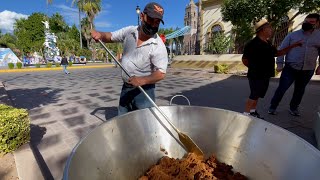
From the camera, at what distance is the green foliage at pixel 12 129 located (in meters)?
3.11

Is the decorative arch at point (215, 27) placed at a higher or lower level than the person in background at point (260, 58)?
higher

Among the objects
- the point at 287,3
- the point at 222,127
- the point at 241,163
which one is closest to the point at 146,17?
the point at 222,127

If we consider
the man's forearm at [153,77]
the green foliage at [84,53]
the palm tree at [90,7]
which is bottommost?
the man's forearm at [153,77]

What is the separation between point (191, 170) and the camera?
5.06 feet

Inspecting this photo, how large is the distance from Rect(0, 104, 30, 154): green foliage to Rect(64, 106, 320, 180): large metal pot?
2367mm

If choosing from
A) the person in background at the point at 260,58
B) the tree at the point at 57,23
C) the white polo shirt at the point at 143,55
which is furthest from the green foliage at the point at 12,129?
the tree at the point at 57,23

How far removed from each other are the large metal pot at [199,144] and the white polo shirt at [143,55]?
2.26 ft

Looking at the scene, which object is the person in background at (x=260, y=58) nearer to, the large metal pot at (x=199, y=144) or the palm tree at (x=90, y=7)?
the large metal pot at (x=199, y=144)

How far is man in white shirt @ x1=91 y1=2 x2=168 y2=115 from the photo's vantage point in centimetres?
212

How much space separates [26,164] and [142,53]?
6.61 ft

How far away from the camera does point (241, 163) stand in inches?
64.9

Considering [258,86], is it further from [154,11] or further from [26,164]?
[26,164]

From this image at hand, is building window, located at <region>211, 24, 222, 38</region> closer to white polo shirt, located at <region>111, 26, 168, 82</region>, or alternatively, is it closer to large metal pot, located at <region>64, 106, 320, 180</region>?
white polo shirt, located at <region>111, 26, 168, 82</region>

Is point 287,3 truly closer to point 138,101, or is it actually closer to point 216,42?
point 216,42
